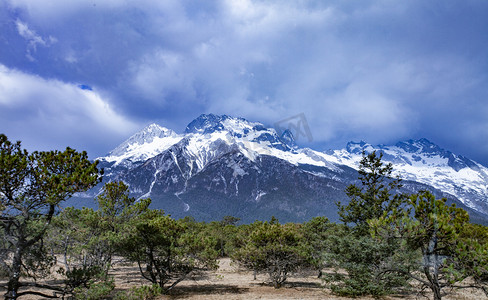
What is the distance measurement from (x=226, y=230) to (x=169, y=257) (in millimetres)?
53334

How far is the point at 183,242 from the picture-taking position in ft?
65.7

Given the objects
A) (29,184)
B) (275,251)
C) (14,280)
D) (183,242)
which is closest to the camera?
(14,280)

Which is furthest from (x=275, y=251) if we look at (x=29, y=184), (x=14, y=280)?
(x=29, y=184)

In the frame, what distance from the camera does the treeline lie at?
484 inches

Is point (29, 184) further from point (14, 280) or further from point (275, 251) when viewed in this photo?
point (275, 251)

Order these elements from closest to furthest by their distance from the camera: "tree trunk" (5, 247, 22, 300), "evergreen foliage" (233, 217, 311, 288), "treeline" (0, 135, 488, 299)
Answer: "tree trunk" (5, 247, 22, 300), "treeline" (0, 135, 488, 299), "evergreen foliage" (233, 217, 311, 288)

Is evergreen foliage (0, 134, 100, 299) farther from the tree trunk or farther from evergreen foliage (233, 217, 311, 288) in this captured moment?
evergreen foliage (233, 217, 311, 288)

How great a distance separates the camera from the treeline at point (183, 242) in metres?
12.3

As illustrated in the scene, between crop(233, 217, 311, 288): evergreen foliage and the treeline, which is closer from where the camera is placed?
the treeline

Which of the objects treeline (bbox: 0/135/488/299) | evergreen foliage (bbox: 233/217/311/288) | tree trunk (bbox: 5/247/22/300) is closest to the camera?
tree trunk (bbox: 5/247/22/300)

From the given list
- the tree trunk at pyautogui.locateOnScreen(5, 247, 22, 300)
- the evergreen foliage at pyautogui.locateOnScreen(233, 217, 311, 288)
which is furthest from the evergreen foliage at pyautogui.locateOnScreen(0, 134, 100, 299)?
the evergreen foliage at pyautogui.locateOnScreen(233, 217, 311, 288)

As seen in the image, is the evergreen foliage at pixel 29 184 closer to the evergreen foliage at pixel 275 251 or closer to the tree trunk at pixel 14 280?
the tree trunk at pixel 14 280

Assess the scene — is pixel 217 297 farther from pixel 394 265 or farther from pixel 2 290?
pixel 2 290

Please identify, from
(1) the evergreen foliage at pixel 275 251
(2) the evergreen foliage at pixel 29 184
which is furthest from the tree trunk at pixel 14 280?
(1) the evergreen foliage at pixel 275 251
